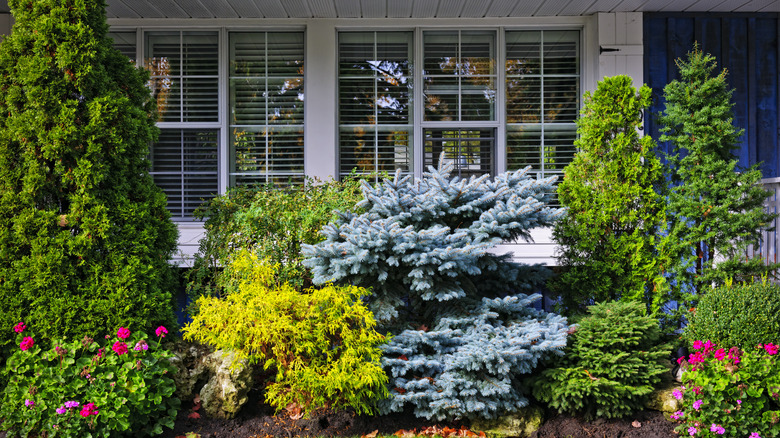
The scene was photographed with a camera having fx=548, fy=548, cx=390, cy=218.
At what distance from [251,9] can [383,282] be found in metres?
3.21

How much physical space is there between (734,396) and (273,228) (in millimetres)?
3350

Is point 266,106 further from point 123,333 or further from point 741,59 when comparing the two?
point 741,59

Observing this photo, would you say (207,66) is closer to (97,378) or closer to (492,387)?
(97,378)

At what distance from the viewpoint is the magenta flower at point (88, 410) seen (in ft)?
10.2

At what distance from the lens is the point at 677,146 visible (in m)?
4.41

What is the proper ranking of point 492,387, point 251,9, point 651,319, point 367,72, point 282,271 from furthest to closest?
point 367,72 → point 251,9 → point 282,271 → point 651,319 → point 492,387

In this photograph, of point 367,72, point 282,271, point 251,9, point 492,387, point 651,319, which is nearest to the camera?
point 492,387

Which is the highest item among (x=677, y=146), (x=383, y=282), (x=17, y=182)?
(x=677, y=146)

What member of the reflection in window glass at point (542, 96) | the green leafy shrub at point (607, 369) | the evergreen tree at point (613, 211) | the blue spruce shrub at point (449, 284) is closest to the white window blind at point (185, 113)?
the blue spruce shrub at point (449, 284)

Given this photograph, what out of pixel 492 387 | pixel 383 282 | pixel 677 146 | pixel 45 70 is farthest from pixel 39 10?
pixel 677 146

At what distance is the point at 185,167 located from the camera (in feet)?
18.3

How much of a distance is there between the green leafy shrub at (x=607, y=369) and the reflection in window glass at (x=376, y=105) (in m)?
2.68

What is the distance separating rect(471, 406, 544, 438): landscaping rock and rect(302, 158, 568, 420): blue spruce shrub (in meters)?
0.06

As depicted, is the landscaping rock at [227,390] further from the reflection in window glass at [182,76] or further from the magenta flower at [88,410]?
the reflection in window glass at [182,76]
